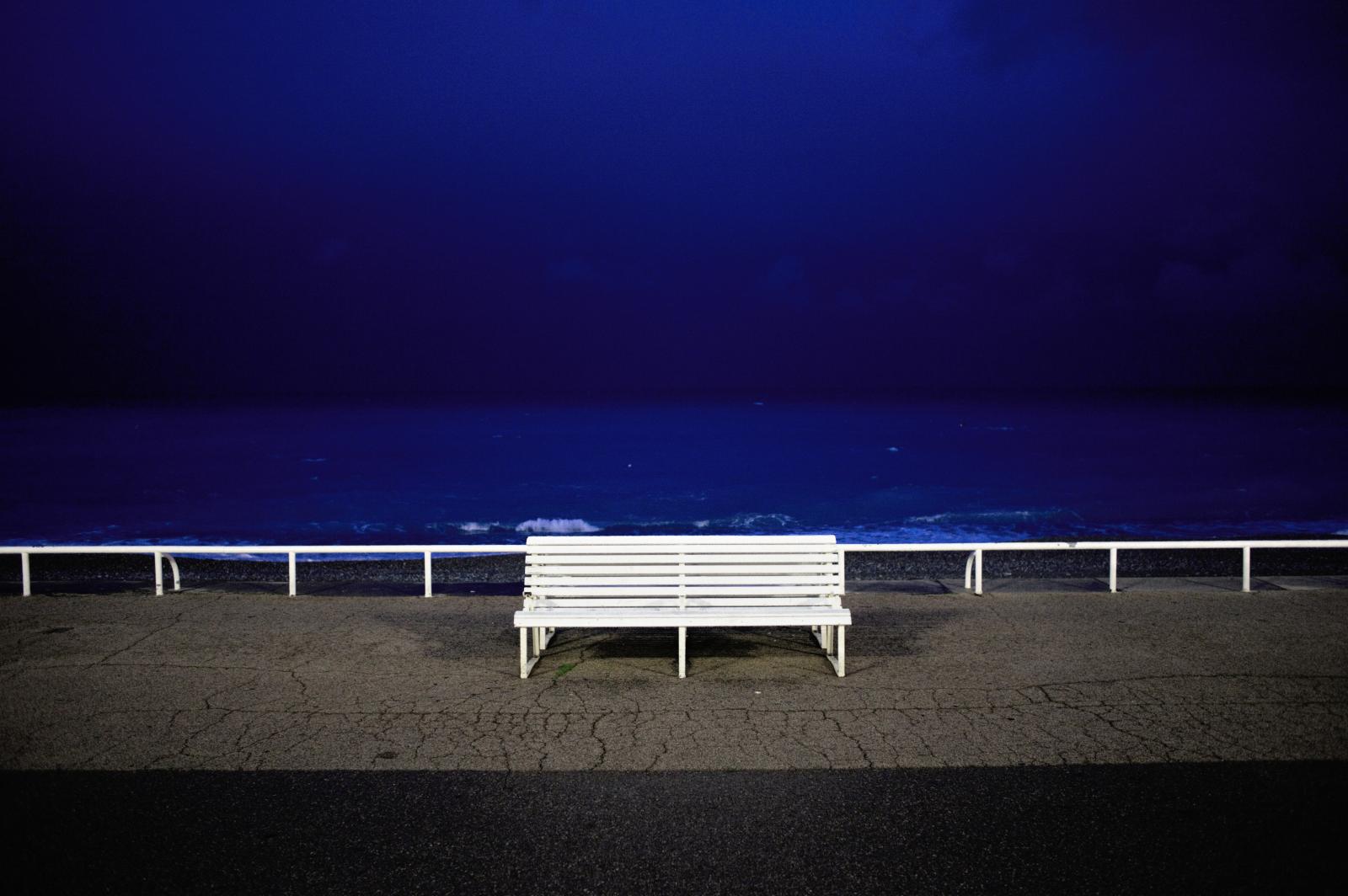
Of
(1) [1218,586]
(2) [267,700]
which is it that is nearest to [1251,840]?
(2) [267,700]

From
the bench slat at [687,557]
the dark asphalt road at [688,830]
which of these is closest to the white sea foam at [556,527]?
the bench slat at [687,557]

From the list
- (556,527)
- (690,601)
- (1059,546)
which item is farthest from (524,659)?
(556,527)

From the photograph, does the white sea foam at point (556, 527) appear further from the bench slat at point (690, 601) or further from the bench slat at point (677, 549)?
the bench slat at point (690, 601)

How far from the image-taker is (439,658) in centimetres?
623

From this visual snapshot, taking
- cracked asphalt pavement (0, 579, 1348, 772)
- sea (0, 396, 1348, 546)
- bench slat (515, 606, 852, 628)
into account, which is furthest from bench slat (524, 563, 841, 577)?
sea (0, 396, 1348, 546)

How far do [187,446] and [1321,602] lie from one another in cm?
6663

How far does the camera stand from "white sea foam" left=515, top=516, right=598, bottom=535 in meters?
28.9

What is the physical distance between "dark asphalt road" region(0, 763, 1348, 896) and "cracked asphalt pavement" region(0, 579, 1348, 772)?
22cm

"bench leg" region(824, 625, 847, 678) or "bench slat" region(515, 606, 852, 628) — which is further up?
"bench slat" region(515, 606, 852, 628)

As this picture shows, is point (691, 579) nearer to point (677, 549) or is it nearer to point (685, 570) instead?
point (685, 570)

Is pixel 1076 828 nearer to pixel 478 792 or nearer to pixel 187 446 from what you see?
pixel 478 792

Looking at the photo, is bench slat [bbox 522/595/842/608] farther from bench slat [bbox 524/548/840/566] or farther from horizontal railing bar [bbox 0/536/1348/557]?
horizontal railing bar [bbox 0/536/1348/557]

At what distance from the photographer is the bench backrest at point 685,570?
5949mm

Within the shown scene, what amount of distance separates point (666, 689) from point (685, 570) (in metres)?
0.91
